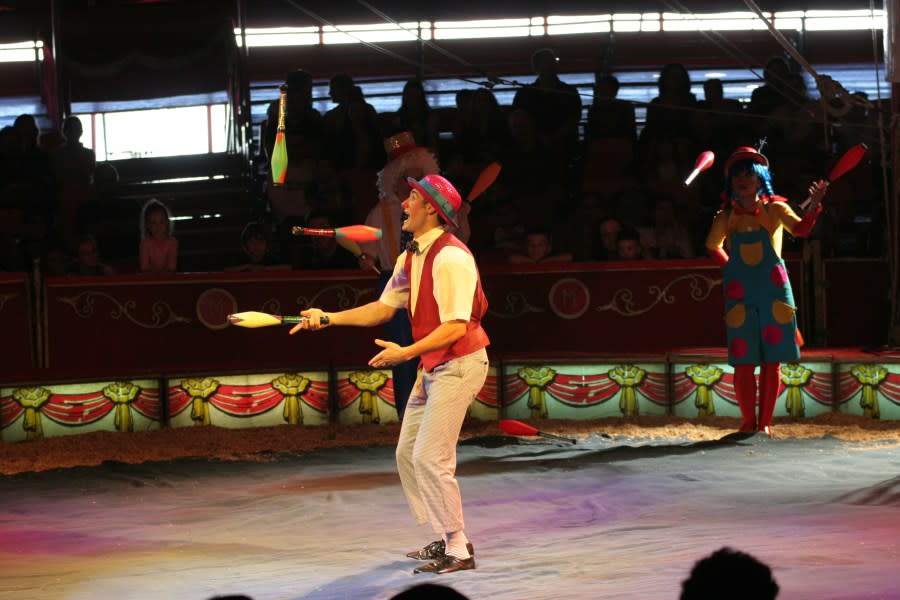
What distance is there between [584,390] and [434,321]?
5378mm

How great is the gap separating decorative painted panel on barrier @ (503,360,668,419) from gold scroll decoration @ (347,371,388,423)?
41.5 inches

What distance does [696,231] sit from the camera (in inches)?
504

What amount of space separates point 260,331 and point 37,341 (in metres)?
1.86

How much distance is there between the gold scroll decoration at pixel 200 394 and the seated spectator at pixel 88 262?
4.38 feet

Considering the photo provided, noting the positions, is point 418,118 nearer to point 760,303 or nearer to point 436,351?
point 760,303

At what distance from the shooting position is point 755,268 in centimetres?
964

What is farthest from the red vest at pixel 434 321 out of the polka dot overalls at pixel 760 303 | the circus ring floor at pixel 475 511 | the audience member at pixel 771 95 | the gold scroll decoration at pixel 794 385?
the audience member at pixel 771 95

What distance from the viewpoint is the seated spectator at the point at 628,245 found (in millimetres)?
11899

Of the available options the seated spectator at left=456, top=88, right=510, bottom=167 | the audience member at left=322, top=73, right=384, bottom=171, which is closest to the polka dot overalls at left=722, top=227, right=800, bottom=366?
the seated spectator at left=456, top=88, right=510, bottom=167

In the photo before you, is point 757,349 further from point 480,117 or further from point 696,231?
point 480,117

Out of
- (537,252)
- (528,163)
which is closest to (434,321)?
(537,252)

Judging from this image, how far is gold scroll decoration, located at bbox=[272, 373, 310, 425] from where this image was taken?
37.2 feet

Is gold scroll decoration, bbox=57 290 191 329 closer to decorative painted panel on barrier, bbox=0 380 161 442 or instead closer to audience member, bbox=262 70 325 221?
decorative painted panel on barrier, bbox=0 380 161 442

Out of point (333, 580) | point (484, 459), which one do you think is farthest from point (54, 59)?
point (333, 580)
